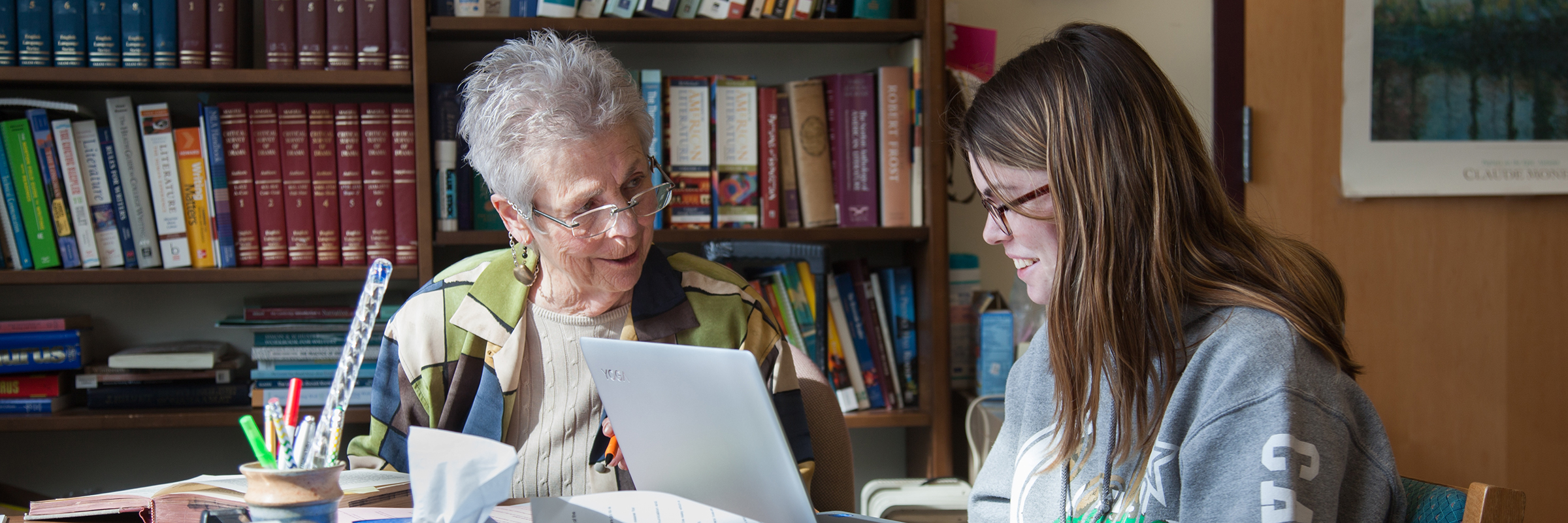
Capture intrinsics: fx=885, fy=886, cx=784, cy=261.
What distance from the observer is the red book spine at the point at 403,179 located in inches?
66.0

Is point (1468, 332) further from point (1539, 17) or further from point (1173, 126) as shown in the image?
point (1173, 126)

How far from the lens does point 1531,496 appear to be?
208 cm

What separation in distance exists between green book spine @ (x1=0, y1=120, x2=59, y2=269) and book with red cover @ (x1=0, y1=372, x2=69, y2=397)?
0.21 meters

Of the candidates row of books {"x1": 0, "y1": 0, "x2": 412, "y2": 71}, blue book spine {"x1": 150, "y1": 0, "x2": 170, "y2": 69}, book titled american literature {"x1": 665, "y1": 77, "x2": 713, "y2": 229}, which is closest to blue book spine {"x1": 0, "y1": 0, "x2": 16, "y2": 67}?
row of books {"x1": 0, "y1": 0, "x2": 412, "y2": 71}

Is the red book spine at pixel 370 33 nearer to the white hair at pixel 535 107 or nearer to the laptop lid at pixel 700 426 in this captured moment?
the white hair at pixel 535 107

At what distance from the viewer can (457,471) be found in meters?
0.59

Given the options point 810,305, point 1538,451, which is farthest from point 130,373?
point 1538,451

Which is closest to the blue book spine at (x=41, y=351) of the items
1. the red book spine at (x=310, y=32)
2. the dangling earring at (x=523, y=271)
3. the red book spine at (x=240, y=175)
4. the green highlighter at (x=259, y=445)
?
the red book spine at (x=240, y=175)

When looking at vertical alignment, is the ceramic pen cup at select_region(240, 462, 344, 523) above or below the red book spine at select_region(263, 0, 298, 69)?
below

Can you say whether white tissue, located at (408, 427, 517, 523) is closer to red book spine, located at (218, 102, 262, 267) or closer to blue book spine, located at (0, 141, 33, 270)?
red book spine, located at (218, 102, 262, 267)

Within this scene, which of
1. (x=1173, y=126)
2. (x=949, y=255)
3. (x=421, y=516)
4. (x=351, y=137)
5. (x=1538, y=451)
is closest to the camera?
(x=421, y=516)

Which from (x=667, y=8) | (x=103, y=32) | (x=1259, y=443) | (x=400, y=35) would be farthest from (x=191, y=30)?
(x=1259, y=443)

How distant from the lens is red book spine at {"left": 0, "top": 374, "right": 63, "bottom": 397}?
5.37 feet

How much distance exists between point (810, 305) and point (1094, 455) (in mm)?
953
